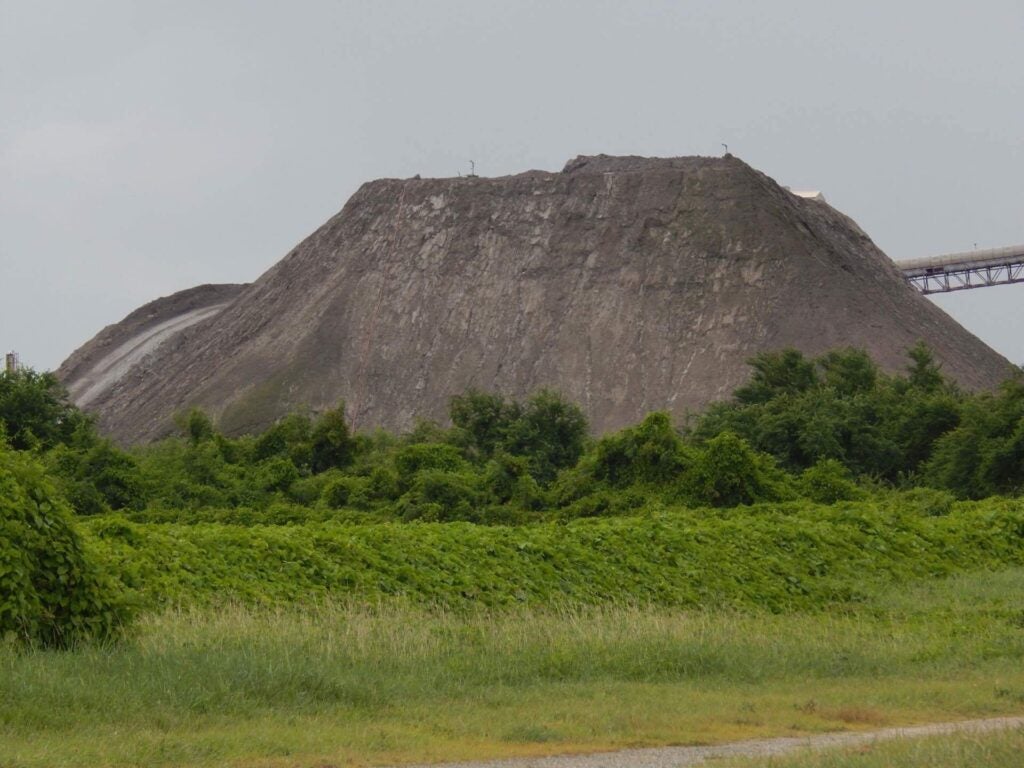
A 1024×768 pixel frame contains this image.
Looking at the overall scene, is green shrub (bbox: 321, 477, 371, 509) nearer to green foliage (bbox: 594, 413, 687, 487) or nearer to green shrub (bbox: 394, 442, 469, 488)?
green shrub (bbox: 394, 442, 469, 488)

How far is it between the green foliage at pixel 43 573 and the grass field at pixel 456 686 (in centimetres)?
39

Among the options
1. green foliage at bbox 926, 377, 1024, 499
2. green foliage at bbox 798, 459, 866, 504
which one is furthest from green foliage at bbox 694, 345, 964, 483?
green foliage at bbox 798, 459, 866, 504

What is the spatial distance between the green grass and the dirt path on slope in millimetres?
447

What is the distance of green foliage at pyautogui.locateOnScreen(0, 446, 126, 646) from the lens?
1213cm

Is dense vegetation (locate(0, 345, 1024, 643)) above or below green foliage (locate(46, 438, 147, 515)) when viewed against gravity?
below

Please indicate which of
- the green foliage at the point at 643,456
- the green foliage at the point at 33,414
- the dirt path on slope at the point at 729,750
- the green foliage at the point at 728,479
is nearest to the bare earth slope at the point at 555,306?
the green foliage at the point at 33,414

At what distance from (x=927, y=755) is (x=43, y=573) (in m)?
7.99

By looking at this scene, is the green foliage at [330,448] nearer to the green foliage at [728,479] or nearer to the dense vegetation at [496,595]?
the dense vegetation at [496,595]

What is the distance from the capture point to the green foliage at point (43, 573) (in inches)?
478

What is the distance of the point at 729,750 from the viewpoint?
9883 millimetres

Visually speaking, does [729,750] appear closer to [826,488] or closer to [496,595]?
[496,595]

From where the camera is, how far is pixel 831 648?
48.8 ft

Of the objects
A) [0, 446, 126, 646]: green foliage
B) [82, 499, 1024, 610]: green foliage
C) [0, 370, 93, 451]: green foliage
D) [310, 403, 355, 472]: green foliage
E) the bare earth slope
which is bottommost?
[82, 499, 1024, 610]: green foliage

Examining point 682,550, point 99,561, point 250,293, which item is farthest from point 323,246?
point 99,561
